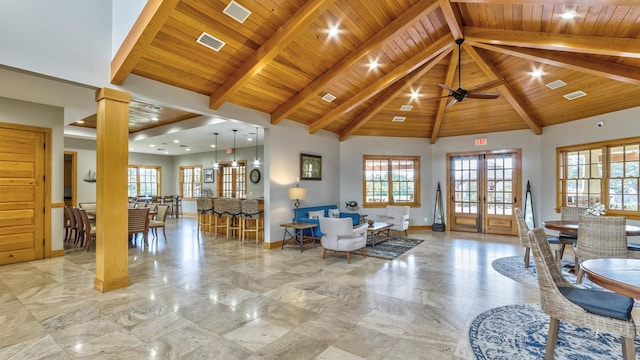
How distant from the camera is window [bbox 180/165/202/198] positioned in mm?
12680

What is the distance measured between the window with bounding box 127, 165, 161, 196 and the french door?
11.8 meters

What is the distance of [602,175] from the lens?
6.39 meters

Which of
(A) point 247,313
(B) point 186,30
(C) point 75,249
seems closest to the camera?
(A) point 247,313

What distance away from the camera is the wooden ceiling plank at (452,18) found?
389 cm

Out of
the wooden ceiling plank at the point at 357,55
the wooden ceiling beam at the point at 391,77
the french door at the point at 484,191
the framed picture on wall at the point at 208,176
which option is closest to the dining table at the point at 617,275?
the wooden ceiling plank at the point at 357,55

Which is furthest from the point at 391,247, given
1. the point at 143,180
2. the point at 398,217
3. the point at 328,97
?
the point at 143,180

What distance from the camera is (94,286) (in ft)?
12.9

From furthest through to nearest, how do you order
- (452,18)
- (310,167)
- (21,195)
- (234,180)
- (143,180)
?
(143,180)
(234,180)
(310,167)
(21,195)
(452,18)

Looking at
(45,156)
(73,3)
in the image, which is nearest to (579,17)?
(73,3)

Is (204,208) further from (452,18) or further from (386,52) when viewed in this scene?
(452,18)

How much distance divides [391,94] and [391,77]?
3.30ft

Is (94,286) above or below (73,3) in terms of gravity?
below

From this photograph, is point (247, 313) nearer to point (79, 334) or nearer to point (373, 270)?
point (79, 334)

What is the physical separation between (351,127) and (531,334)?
6200 millimetres
